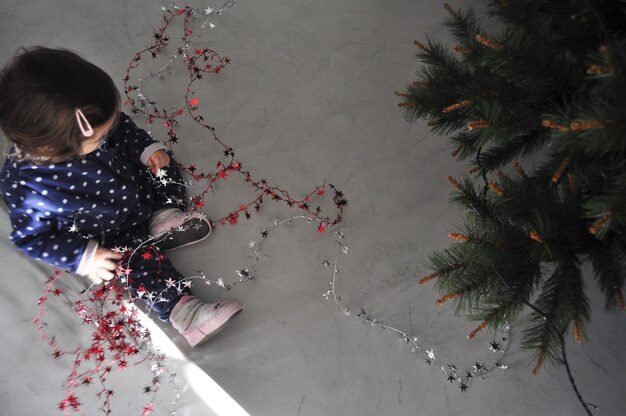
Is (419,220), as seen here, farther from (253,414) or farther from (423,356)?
(253,414)

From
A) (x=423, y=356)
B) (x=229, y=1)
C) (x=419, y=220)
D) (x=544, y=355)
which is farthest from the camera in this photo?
(x=229, y=1)

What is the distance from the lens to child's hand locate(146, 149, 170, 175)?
3.91 feet

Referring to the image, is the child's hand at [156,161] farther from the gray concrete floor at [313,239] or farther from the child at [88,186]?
the gray concrete floor at [313,239]

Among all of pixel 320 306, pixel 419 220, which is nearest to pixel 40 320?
pixel 320 306

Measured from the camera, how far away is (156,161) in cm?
120

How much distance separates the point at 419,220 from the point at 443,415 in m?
0.47

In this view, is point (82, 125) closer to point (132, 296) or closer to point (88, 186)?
point (88, 186)

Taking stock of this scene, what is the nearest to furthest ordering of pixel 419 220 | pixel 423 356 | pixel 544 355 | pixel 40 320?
pixel 544 355 → pixel 40 320 → pixel 423 356 → pixel 419 220

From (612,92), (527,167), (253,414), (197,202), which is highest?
(612,92)

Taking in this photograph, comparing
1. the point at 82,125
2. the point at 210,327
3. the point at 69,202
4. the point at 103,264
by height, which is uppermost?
the point at 82,125

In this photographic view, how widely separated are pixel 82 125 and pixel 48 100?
0.07 metres

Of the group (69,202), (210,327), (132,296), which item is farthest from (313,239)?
(69,202)

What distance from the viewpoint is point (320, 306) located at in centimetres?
121

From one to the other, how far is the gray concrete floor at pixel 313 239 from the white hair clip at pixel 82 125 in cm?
36
